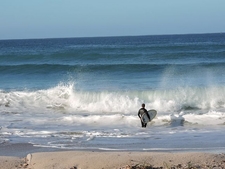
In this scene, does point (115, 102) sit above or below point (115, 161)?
above

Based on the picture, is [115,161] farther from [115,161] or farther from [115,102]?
[115,102]

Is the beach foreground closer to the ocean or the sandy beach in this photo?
the sandy beach

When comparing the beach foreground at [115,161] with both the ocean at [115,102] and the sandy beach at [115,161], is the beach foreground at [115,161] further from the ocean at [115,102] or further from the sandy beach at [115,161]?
the ocean at [115,102]

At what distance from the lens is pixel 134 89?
1980 cm

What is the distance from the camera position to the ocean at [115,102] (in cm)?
1126

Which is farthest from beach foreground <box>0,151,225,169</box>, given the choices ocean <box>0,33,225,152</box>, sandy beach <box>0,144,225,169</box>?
ocean <box>0,33,225,152</box>

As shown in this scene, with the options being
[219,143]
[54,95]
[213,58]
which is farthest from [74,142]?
[213,58]

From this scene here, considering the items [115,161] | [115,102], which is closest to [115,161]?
[115,161]

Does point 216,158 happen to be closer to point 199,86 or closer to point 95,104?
point 95,104

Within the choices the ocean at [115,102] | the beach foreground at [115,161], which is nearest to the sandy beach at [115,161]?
the beach foreground at [115,161]

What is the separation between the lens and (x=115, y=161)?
324 inches

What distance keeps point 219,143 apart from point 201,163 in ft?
8.06

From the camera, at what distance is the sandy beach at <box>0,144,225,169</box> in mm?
7934

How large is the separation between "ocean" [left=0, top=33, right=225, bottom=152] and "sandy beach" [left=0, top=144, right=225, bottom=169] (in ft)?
4.65
